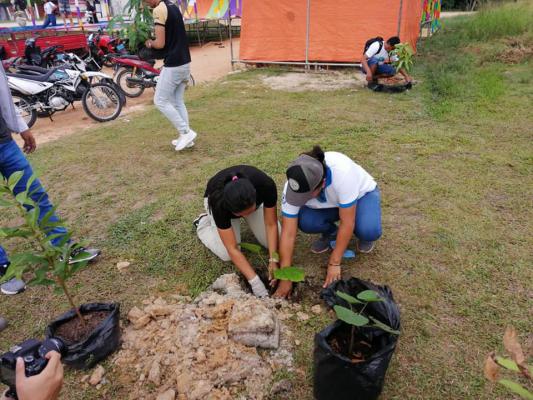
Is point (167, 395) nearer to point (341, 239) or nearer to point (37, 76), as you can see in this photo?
point (341, 239)

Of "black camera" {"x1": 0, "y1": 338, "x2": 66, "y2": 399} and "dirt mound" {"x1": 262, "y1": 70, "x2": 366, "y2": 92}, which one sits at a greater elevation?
"dirt mound" {"x1": 262, "y1": 70, "x2": 366, "y2": 92}

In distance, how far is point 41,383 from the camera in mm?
1236

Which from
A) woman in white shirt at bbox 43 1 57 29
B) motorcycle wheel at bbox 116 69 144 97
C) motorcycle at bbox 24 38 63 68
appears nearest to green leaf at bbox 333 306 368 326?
motorcycle wheel at bbox 116 69 144 97

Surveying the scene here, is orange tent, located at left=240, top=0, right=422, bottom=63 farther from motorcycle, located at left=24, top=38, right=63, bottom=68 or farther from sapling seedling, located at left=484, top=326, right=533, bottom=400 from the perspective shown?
sapling seedling, located at left=484, top=326, right=533, bottom=400

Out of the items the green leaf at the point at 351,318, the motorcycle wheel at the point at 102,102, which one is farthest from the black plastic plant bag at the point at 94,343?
the motorcycle wheel at the point at 102,102

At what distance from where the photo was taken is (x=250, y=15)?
343 inches

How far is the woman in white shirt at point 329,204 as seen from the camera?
2.02 metres

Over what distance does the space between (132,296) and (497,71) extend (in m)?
8.10

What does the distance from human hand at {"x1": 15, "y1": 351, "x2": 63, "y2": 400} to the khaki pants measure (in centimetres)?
143

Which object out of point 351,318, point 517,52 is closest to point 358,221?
point 351,318

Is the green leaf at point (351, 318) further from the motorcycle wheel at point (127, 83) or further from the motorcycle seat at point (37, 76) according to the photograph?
the motorcycle wheel at point (127, 83)

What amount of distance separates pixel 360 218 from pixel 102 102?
5.16 m

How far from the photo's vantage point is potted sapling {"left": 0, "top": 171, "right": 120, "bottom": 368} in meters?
1.74

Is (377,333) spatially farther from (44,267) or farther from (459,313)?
(44,267)
